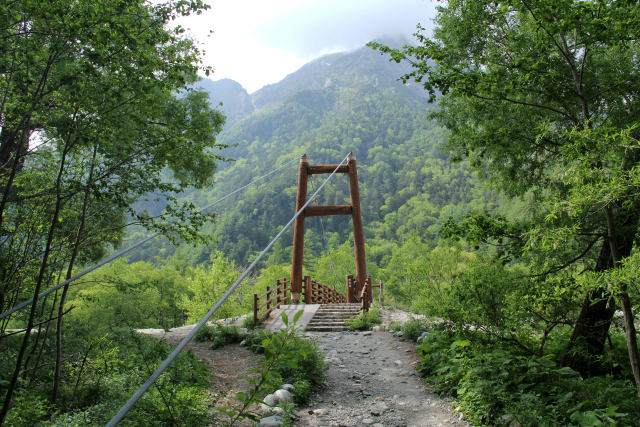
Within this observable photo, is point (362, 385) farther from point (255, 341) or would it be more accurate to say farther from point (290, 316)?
point (290, 316)

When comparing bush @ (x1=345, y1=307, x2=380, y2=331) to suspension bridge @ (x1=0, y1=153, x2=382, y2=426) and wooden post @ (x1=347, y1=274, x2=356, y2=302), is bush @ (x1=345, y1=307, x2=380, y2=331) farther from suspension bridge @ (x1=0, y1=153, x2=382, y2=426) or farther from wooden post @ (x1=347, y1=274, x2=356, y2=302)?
wooden post @ (x1=347, y1=274, x2=356, y2=302)

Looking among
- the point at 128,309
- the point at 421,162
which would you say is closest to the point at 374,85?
the point at 421,162

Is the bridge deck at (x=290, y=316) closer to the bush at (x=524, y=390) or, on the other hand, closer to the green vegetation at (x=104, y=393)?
the green vegetation at (x=104, y=393)

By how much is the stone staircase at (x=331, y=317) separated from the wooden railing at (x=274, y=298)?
1057 millimetres

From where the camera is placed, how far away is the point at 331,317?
8516 mm

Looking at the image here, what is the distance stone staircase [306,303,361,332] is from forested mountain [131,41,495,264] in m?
15.3

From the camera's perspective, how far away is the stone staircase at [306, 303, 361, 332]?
25.2 feet

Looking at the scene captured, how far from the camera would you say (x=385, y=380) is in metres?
4.41

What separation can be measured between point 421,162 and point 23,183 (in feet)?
244

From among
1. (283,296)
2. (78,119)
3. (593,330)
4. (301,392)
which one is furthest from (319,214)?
(78,119)

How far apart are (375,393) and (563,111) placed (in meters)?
3.48

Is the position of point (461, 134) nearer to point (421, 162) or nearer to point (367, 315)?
point (367, 315)

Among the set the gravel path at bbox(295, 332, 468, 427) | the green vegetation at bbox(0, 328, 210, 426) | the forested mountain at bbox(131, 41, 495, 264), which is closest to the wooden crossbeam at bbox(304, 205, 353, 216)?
the gravel path at bbox(295, 332, 468, 427)

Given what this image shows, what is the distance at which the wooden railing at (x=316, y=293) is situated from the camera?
36.1ft
